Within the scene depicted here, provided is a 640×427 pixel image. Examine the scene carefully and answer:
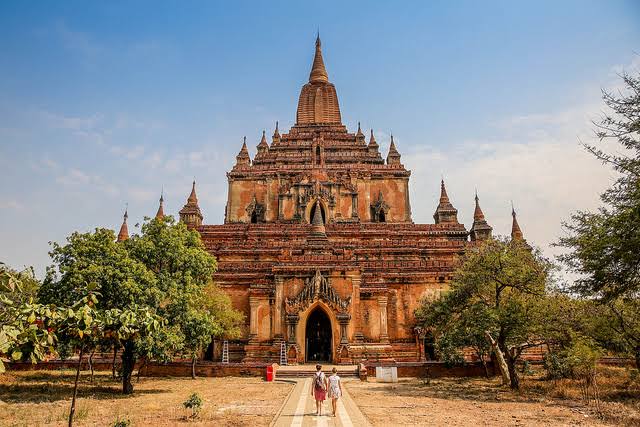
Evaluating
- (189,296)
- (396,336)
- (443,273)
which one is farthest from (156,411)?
(443,273)

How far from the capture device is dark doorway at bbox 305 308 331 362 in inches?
1262

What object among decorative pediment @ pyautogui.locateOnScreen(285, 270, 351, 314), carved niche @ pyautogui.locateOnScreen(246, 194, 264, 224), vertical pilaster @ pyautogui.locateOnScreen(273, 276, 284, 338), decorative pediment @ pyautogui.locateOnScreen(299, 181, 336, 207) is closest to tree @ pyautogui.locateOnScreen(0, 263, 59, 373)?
decorative pediment @ pyautogui.locateOnScreen(285, 270, 351, 314)

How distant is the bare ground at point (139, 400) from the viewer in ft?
49.0

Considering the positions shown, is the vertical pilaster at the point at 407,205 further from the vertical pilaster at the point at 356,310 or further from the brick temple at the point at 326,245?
the vertical pilaster at the point at 356,310

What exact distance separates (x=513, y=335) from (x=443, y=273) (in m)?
13.6

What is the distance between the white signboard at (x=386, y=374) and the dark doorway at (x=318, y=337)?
6656 millimetres

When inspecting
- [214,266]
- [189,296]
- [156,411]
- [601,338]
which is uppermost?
[214,266]

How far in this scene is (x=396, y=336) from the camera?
112 ft

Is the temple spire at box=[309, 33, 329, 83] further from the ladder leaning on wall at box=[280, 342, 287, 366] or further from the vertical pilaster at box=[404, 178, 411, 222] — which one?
the ladder leaning on wall at box=[280, 342, 287, 366]

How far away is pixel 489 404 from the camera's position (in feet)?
60.1

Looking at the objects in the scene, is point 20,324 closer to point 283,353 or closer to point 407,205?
point 283,353

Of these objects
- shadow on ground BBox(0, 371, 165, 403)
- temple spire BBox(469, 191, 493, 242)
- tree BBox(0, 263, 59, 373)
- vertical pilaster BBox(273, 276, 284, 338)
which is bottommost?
shadow on ground BBox(0, 371, 165, 403)

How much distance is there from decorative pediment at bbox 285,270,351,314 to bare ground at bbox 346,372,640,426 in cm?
664

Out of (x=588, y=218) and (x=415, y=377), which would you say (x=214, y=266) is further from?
(x=588, y=218)
